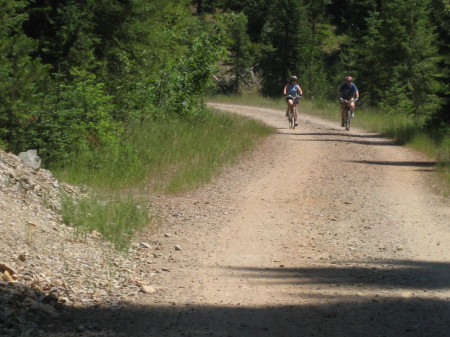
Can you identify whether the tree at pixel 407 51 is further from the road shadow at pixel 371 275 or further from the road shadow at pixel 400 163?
the road shadow at pixel 371 275

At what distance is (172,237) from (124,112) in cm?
803

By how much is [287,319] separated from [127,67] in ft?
42.0

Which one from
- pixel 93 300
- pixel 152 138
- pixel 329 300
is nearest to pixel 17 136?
pixel 152 138

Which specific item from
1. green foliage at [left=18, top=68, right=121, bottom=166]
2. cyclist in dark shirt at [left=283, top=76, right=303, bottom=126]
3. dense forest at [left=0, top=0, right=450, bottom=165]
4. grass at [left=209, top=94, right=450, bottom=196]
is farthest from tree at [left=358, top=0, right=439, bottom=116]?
green foliage at [left=18, top=68, right=121, bottom=166]

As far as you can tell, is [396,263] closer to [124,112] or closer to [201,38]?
[124,112]

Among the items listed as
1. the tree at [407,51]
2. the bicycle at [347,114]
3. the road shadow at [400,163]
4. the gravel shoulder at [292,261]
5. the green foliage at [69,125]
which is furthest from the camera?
the tree at [407,51]

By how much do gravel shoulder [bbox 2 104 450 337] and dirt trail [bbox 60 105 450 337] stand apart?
0.02 metres

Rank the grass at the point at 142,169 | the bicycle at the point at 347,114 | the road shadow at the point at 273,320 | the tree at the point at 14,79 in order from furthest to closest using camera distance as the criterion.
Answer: the bicycle at the point at 347,114, the tree at the point at 14,79, the grass at the point at 142,169, the road shadow at the point at 273,320

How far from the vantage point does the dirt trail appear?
6582mm

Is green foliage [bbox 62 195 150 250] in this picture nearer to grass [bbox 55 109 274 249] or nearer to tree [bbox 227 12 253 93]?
grass [bbox 55 109 274 249]

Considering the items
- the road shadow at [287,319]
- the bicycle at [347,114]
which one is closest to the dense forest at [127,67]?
the bicycle at [347,114]

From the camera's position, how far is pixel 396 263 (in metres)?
8.65

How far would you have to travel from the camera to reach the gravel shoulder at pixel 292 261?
655 cm

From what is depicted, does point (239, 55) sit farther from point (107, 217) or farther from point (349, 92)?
point (107, 217)
